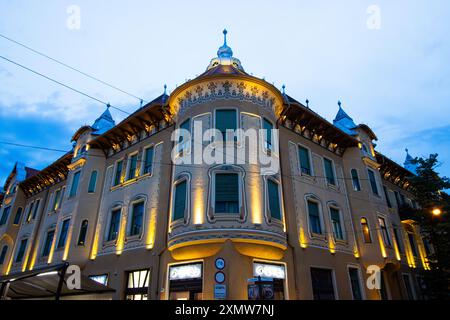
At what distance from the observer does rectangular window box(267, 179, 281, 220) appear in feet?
49.8

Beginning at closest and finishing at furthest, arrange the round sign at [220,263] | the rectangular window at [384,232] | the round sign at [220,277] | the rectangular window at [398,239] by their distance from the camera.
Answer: the round sign at [220,277] < the round sign at [220,263] < the rectangular window at [384,232] < the rectangular window at [398,239]

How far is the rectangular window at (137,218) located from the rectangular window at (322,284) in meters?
10.1

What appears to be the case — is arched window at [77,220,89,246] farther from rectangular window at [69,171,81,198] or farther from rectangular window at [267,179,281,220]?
rectangular window at [267,179,281,220]

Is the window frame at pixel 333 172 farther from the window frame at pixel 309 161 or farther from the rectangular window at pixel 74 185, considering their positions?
the rectangular window at pixel 74 185

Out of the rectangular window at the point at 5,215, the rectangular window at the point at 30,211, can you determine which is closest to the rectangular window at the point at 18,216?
the rectangular window at the point at 5,215

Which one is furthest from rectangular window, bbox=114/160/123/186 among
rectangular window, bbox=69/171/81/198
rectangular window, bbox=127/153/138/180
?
rectangular window, bbox=69/171/81/198

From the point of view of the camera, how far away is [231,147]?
609 inches

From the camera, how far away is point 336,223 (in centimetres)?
1938

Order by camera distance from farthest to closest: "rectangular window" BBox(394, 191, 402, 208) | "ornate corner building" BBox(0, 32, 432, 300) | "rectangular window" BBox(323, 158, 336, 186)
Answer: "rectangular window" BBox(394, 191, 402, 208) < "rectangular window" BBox(323, 158, 336, 186) < "ornate corner building" BBox(0, 32, 432, 300)

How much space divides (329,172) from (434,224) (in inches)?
340

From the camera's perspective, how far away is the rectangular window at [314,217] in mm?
17844

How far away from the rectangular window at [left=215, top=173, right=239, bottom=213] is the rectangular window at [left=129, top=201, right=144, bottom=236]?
231 inches
